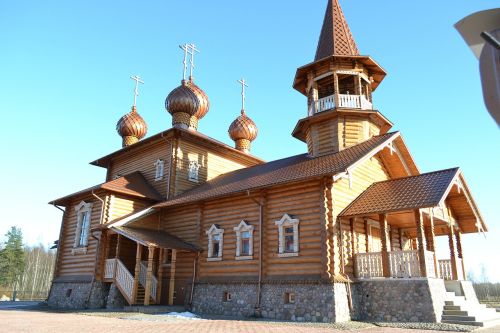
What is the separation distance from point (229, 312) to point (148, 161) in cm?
1062

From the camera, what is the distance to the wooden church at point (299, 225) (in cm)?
1302

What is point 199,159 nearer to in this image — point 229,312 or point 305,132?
point 305,132

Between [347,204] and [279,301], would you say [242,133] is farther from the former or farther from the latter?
[279,301]

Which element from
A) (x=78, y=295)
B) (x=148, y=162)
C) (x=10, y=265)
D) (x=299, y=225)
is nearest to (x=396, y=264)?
(x=299, y=225)

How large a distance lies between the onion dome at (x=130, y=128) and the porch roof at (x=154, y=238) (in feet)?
32.5

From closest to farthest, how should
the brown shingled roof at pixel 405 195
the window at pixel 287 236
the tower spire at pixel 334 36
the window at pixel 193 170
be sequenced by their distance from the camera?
the brown shingled roof at pixel 405 195 → the window at pixel 287 236 → the tower spire at pixel 334 36 → the window at pixel 193 170

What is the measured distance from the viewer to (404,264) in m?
12.9

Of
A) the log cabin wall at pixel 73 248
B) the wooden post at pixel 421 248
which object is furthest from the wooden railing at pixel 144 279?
the wooden post at pixel 421 248

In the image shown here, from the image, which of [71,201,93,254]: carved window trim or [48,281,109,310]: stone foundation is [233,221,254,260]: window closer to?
[48,281,109,310]: stone foundation

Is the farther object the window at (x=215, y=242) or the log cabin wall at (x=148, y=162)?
the log cabin wall at (x=148, y=162)

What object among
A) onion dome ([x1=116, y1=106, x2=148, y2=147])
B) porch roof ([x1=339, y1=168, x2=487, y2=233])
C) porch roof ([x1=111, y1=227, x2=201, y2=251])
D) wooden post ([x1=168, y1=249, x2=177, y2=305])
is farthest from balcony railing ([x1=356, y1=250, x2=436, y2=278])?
onion dome ([x1=116, y1=106, x2=148, y2=147])

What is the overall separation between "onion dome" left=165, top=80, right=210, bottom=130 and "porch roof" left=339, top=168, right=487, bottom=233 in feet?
40.5

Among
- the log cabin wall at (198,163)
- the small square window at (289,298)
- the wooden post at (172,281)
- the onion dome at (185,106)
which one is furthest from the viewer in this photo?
the onion dome at (185,106)

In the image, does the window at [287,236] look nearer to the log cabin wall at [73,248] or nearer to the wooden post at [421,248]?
the wooden post at [421,248]
